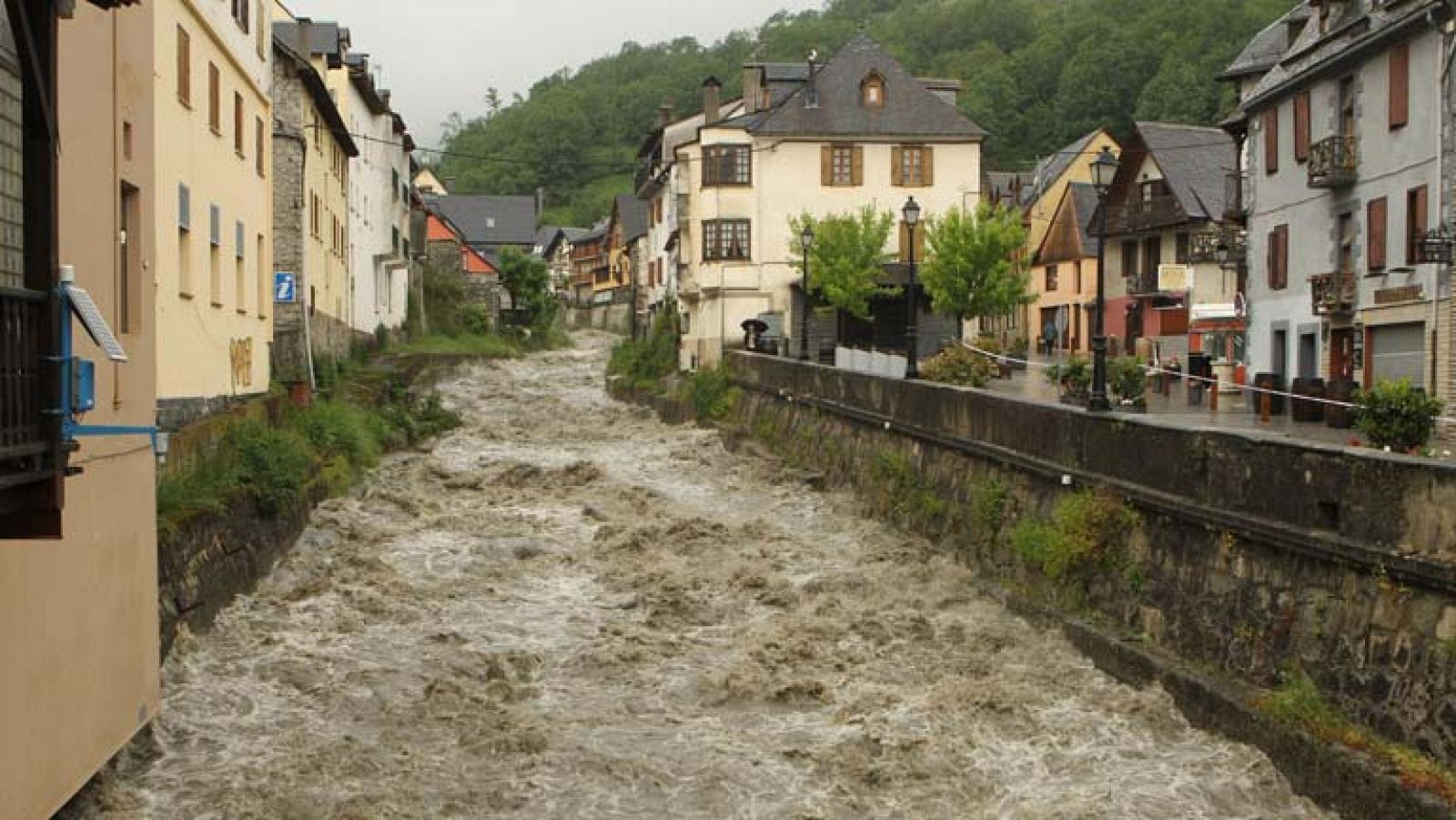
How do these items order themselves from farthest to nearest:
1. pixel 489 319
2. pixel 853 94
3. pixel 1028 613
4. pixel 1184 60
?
pixel 1184 60 → pixel 489 319 → pixel 853 94 → pixel 1028 613

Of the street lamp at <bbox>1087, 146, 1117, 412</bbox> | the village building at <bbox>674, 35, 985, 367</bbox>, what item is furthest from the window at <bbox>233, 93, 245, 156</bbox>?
the village building at <bbox>674, 35, 985, 367</bbox>

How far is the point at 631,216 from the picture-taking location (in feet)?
342

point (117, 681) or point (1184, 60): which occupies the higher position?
point (1184, 60)

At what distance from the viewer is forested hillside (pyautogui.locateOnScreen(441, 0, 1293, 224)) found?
83.2m

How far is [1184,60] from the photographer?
273 feet

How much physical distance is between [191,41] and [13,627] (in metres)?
14.2

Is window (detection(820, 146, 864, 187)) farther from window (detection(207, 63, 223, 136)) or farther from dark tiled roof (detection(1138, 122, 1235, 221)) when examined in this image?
window (detection(207, 63, 223, 136))

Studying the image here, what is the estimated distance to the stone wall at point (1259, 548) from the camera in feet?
34.7

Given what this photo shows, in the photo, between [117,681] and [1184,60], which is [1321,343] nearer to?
[117,681]

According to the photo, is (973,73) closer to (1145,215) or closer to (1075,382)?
(1145,215)

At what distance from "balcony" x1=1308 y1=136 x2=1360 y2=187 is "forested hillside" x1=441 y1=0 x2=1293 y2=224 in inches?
1513

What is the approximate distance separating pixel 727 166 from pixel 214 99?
93.2ft

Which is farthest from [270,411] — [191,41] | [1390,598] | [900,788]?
[1390,598]

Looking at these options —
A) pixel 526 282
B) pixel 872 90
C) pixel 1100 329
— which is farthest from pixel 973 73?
pixel 1100 329
